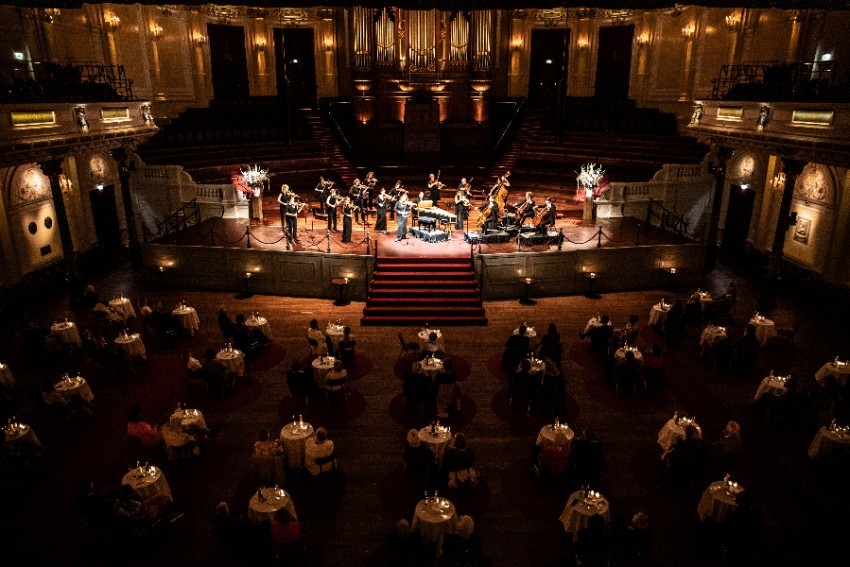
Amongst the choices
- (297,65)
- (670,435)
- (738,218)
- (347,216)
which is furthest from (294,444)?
(297,65)

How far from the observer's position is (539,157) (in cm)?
2162

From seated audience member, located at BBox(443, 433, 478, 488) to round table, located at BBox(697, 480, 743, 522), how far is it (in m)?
2.77

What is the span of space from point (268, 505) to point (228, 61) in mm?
22417

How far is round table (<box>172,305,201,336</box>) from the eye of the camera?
38.6 ft

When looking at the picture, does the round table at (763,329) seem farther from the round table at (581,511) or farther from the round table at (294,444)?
the round table at (294,444)

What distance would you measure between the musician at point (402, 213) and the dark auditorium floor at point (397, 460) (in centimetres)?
378

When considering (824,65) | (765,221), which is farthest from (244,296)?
(824,65)

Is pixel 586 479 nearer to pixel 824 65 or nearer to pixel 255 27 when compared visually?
pixel 824 65

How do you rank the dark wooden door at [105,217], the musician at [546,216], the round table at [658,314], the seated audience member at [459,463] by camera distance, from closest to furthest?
1. the seated audience member at [459,463]
2. the round table at [658,314]
3. the musician at [546,216]
4. the dark wooden door at [105,217]

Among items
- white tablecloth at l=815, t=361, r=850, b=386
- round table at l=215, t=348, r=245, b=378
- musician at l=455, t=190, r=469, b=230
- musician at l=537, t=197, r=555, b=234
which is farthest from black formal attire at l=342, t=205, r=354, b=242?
white tablecloth at l=815, t=361, r=850, b=386

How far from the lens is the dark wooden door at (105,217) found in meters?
17.0

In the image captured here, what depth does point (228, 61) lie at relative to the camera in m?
24.1

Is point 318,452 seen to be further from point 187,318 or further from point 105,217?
point 105,217

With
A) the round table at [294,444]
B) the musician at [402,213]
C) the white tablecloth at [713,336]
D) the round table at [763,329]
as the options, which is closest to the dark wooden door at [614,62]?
the musician at [402,213]
